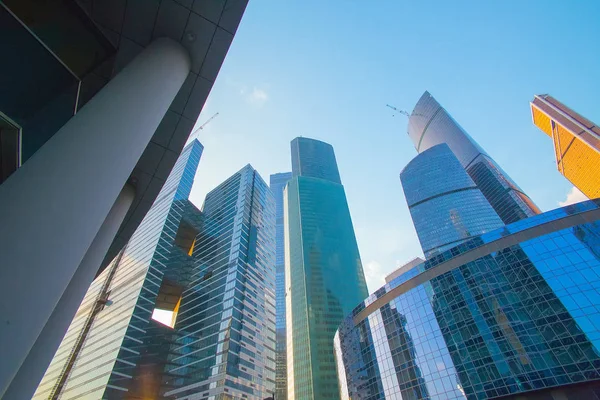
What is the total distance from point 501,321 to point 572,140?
349ft

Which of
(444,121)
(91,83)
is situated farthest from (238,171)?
(444,121)

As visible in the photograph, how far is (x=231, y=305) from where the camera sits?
222 ft

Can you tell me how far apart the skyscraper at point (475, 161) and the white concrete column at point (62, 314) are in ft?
515

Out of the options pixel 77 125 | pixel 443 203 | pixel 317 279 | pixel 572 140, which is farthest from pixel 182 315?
pixel 572 140

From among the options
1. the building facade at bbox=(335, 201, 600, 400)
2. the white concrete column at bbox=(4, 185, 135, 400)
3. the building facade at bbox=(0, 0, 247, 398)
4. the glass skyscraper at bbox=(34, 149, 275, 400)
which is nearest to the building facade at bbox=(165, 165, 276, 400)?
the glass skyscraper at bbox=(34, 149, 275, 400)

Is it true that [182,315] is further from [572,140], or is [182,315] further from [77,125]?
[572,140]

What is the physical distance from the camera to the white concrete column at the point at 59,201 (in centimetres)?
274

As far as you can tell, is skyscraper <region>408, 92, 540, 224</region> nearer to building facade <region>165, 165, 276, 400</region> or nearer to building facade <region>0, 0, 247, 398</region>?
building facade <region>165, 165, 276, 400</region>

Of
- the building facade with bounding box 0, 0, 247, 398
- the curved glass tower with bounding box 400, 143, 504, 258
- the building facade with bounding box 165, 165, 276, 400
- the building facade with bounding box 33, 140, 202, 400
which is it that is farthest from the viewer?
the curved glass tower with bounding box 400, 143, 504, 258

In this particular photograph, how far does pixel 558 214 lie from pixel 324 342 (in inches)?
3543

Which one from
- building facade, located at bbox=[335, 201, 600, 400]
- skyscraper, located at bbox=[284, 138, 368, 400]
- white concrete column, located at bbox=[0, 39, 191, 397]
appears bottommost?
white concrete column, located at bbox=[0, 39, 191, 397]

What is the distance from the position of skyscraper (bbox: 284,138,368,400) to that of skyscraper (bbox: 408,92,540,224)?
67030 millimetres

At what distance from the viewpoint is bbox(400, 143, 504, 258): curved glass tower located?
11031 centimetres

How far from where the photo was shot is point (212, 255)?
8431 cm
